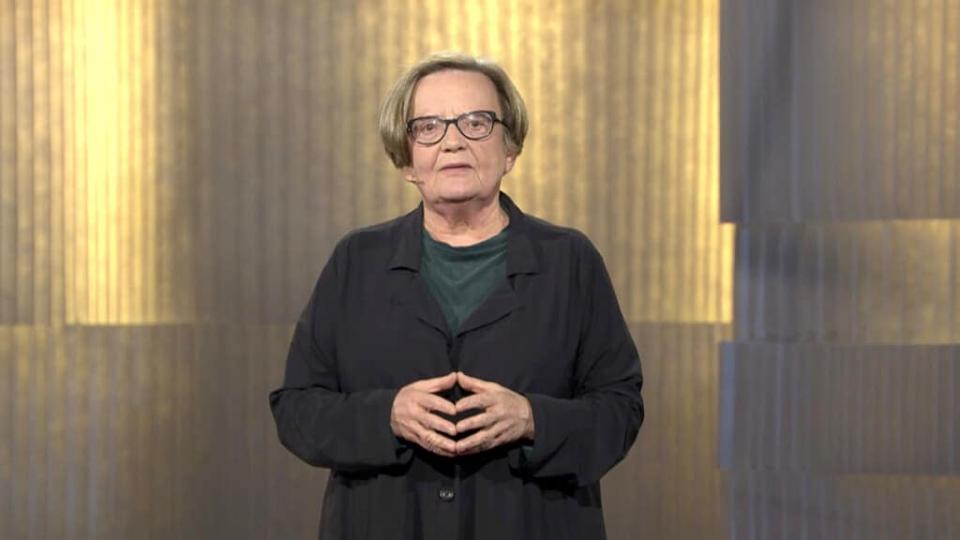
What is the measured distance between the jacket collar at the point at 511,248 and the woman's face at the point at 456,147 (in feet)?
0.16

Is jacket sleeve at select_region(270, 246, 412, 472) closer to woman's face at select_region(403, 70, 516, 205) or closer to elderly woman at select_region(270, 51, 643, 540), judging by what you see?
elderly woman at select_region(270, 51, 643, 540)

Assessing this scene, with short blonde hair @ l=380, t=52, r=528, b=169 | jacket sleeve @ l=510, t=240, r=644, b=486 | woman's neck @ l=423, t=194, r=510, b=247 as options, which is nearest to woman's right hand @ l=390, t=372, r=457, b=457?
jacket sleeve @ l=510, t=240, r=644, b=486

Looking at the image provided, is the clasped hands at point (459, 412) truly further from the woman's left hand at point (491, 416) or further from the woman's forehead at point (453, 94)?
the woman's forehead at point (453, 94)

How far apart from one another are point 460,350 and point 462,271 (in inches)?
4.4

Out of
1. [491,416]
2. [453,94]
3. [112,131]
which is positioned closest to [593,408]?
[491,416]

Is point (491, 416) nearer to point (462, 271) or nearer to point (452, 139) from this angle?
point (462, 271)

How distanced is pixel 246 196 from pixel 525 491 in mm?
1892

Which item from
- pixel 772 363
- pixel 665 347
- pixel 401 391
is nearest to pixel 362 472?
pixel 401 391

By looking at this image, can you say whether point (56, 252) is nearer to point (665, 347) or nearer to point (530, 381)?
point (665, 347)

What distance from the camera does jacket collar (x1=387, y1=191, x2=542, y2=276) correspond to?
69.6 inches

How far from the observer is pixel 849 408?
9.54 feet

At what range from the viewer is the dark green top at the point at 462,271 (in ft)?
5.83

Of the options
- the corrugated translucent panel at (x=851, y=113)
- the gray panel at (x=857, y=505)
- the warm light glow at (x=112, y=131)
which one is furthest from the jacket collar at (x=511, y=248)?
the warm light glow at (x=112, y=131)

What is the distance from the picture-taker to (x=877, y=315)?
289 cm
